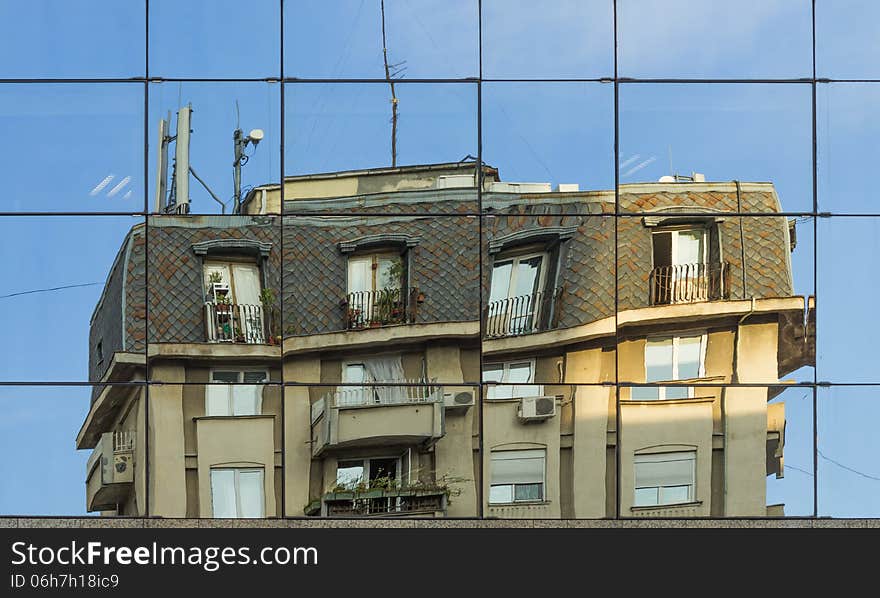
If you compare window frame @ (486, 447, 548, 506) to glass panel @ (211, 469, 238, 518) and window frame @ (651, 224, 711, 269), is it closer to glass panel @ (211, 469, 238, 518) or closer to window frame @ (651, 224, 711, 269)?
window frame @ (651, 224, 711, 269)

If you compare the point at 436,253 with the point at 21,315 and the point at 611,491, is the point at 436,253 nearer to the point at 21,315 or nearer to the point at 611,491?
the point at 611,491

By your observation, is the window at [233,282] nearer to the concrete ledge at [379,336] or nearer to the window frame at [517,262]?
the concrete ledge at [379,336]

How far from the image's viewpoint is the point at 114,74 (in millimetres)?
19562

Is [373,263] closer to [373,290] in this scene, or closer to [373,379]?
[373,290]

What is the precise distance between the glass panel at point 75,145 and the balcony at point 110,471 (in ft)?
8.95

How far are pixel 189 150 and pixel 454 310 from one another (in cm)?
367

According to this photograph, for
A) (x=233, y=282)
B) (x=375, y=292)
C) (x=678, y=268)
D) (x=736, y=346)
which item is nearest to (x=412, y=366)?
(x=375, y=292)

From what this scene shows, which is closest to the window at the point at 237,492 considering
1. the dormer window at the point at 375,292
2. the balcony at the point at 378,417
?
the balcony at the point at 378,417

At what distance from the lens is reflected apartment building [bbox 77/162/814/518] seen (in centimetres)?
1925

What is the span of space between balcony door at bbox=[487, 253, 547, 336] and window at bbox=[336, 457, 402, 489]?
6.36ft

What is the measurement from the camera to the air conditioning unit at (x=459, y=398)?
1938 centimetres

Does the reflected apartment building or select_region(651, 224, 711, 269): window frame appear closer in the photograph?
the reflected apartment building

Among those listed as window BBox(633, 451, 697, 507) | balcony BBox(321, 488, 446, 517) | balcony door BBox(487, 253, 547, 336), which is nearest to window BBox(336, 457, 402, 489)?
balcony BBox(321, 488, 446, 517)

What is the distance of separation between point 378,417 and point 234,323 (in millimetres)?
2024
